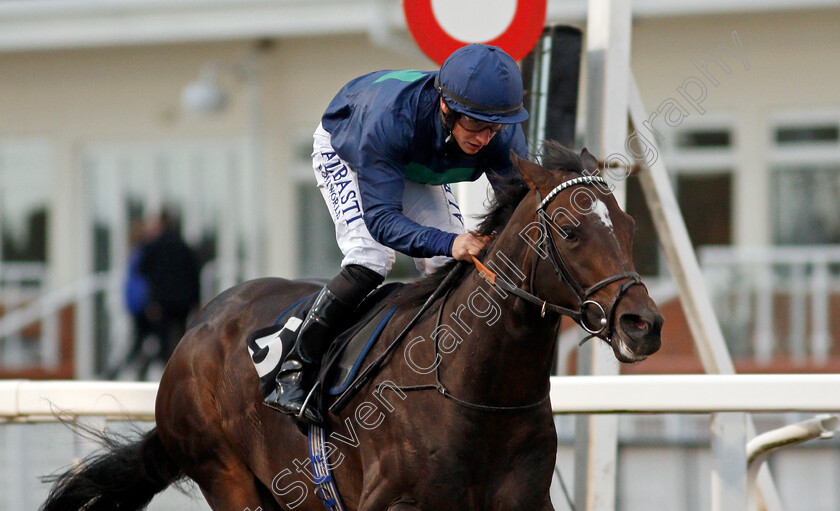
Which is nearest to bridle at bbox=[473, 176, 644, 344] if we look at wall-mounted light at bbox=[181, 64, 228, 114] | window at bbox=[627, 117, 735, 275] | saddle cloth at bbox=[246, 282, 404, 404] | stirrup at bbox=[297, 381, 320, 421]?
saddle cloth at bbox=[246, 282, 404, 404]

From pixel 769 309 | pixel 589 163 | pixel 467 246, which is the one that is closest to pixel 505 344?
pixel 467 246

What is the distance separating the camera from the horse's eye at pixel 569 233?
2.74m

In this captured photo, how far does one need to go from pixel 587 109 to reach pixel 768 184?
7.27 meters

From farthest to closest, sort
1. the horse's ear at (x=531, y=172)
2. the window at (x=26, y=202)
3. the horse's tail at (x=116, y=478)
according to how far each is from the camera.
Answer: the window at (x=26, y=202), the horse's tail at (x=116, y=478), the horse's ear at (x=531, y=172)

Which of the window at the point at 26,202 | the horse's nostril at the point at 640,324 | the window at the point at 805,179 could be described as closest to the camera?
the horse's nostril at the point at 640,324

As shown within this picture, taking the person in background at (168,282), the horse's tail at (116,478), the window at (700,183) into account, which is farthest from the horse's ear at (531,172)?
the window at (700,183)

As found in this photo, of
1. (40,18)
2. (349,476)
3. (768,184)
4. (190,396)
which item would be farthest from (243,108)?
(349,476)

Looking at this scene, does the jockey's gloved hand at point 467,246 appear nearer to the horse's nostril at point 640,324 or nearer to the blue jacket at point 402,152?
the blue jacket at point 402,152

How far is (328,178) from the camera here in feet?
12.0

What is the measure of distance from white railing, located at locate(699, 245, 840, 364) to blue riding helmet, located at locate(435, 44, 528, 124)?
643 cm

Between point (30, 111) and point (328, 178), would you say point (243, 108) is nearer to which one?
point (30, 111)

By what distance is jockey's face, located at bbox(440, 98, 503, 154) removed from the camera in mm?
3125

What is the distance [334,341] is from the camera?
344cm

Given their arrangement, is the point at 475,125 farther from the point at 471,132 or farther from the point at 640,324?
the point at 640,324
